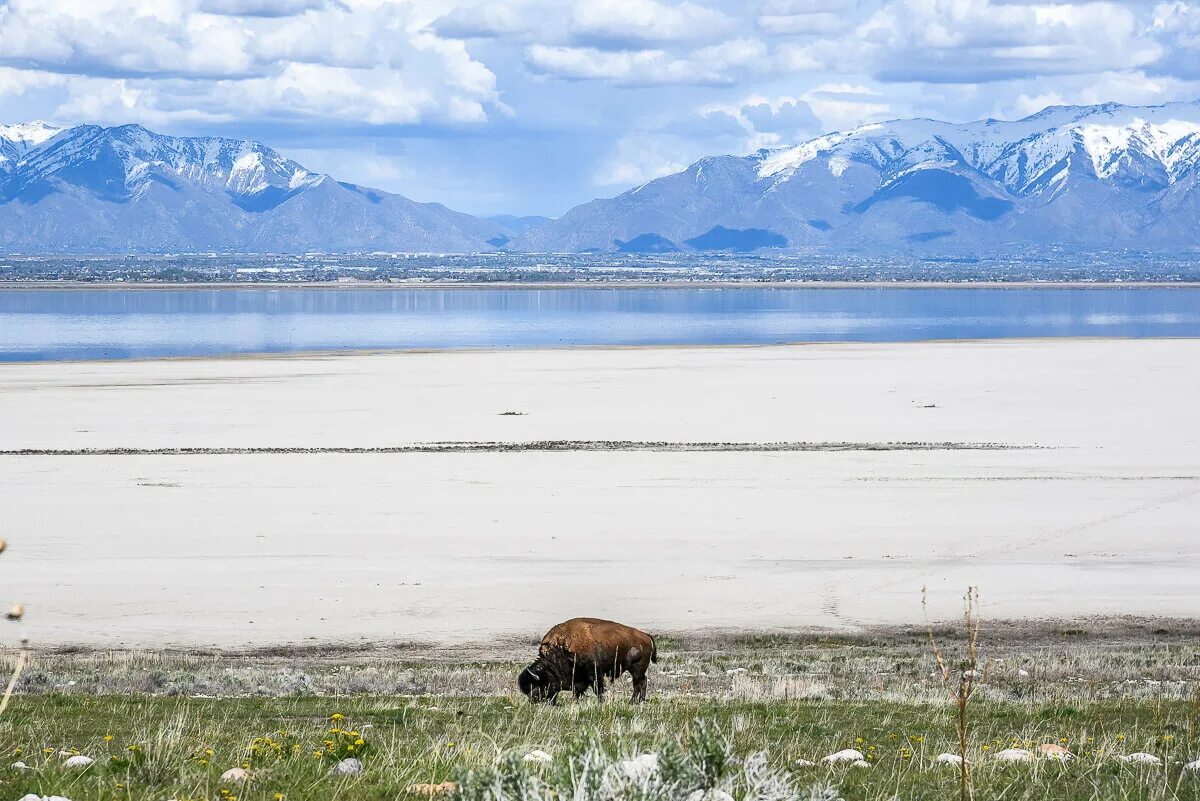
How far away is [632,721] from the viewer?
10.6 metres

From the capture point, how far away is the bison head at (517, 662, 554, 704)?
12641 millimetres

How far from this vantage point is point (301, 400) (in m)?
49.6

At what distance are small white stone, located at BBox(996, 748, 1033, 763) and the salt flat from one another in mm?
10658

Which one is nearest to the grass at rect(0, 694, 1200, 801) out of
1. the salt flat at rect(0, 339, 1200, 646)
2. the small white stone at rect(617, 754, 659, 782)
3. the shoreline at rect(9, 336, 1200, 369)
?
the small white stone at rect(617, 754, 659, 782)

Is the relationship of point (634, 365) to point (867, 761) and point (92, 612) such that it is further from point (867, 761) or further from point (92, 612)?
point (867, 761)

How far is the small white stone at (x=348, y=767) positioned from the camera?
815 cm

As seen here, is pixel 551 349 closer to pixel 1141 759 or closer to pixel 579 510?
pixel 579 510

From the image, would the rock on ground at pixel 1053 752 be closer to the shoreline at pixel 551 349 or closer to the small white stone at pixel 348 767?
the small white stone at pixel 348 767

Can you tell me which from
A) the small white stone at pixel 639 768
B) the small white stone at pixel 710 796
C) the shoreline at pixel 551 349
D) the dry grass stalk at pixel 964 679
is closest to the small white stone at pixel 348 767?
the small white stone at pixel 639 768

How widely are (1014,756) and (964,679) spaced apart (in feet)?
9.09

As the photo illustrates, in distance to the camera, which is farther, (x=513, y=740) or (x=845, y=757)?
(x=513, y=740)

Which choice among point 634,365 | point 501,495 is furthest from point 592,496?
point 634,365

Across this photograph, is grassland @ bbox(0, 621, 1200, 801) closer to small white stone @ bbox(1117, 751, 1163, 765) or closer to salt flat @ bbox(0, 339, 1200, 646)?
small white stone @ bbox(1117, 751, 1163, 765)

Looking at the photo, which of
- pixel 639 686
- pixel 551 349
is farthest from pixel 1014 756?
pixel 551 349
